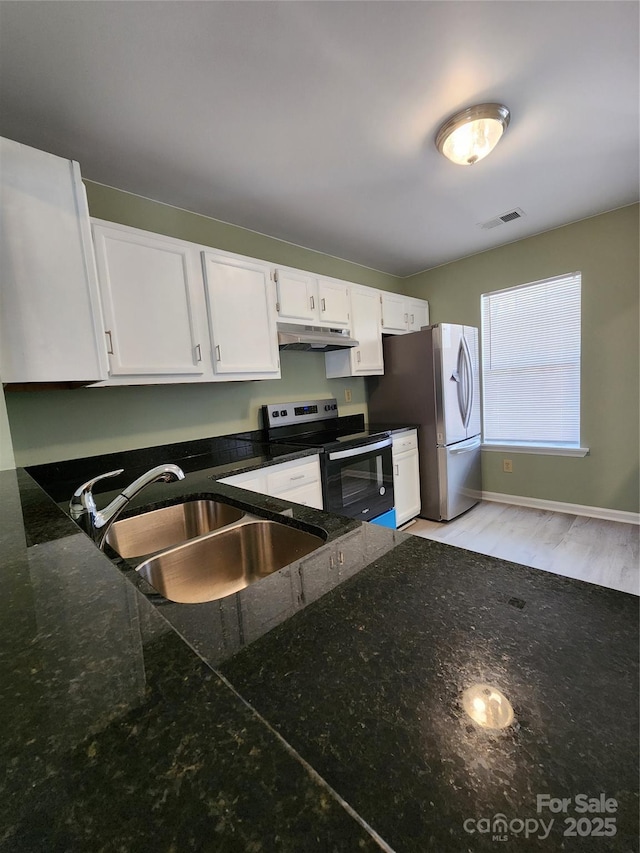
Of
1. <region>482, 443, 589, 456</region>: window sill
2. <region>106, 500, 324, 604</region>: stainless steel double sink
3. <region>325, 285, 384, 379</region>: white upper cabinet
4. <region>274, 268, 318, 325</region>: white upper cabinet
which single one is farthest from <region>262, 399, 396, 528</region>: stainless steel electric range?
<region>482, 443, 589, 456</region>: window sill

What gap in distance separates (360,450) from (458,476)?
125 cm

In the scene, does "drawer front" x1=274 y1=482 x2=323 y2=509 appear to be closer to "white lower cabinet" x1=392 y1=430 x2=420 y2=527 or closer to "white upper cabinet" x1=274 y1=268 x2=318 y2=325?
"white lower cabinet" x1=392 y1=430 x2=420 y2=527

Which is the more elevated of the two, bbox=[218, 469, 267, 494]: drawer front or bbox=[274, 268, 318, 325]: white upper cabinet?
bbox=[274, 268, 318, 325]: white upper cabinet

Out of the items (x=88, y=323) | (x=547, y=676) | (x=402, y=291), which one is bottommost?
(x=547, y=676)

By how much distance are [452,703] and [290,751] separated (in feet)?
0.71

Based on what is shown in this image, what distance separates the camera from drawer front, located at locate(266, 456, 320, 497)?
6.64 feet

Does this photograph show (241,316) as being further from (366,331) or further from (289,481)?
(366,331)

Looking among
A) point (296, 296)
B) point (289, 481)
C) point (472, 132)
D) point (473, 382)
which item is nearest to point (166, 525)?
point (289, 481)

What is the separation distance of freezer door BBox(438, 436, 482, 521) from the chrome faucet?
101 inches

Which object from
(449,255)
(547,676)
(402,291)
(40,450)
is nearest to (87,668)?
(547,676)

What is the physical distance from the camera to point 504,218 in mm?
2742

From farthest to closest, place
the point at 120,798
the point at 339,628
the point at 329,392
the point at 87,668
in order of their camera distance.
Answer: the point at 329,392
the point at 339,628
the point at 87,668
the point at 120,798

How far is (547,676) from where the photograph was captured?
433 millimetres

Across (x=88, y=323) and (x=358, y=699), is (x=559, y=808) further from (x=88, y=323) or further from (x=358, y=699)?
(x=88, y=323)
